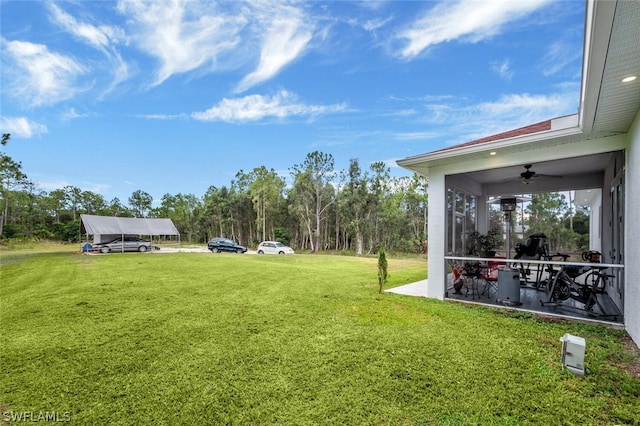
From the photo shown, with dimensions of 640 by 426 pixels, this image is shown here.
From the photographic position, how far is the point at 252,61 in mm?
14586

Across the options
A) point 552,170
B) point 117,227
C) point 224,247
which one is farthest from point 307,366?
point 117,227

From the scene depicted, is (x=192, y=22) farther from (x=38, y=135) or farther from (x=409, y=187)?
(x=409, y=187)

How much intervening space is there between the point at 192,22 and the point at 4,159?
80.3ft

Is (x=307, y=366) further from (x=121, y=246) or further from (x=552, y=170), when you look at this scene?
(x=121, y=246)

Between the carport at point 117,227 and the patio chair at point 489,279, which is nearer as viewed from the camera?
the patio chair at point 489,279

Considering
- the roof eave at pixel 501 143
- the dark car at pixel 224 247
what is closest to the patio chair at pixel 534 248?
the roof eave at pixel 501 143

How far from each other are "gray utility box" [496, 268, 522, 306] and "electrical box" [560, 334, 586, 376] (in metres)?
2.78

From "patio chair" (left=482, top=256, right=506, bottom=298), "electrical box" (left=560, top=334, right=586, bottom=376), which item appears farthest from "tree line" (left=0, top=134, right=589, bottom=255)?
"electrical box" (left=560, top=334, right=586, bottom=376)

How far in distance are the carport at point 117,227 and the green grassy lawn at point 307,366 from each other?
18.5 meters

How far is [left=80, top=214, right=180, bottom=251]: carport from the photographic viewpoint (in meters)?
21.4

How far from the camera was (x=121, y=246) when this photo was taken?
2286cm

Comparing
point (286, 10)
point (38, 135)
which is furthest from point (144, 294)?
point (38, 135)

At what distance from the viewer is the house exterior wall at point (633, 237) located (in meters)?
3.68

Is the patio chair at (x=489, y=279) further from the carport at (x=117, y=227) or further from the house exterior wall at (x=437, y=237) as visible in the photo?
the carport at (x=117, y=227)
